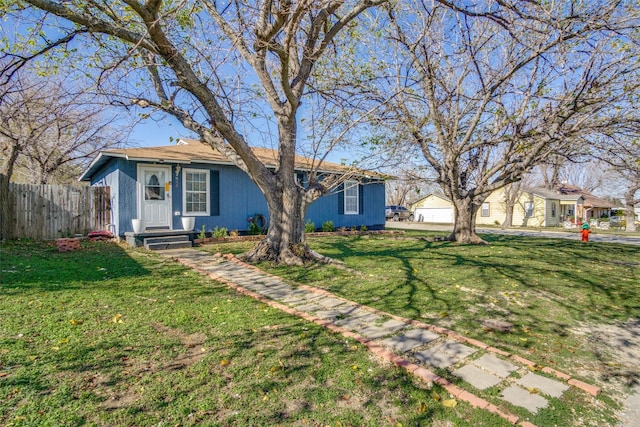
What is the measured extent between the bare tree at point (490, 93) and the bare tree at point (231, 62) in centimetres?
202

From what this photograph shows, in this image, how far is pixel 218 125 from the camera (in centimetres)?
621

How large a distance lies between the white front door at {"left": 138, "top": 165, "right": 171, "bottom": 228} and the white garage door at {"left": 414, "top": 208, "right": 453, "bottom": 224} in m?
30.5

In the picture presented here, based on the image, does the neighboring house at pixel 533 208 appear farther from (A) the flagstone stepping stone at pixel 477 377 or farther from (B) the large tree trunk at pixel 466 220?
(A) the flagstone stepping stone at pixel 477 377

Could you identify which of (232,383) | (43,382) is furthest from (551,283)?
(43,382)

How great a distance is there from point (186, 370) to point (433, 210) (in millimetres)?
37083

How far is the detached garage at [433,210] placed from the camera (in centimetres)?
3581

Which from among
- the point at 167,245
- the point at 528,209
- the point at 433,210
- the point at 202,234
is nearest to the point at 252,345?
the point at 167,245

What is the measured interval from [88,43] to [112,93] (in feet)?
2.92

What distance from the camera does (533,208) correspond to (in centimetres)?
3088

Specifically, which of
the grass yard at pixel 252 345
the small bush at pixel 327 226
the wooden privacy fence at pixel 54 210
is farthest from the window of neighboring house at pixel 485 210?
the wooden privacy fence at pixel 54 210

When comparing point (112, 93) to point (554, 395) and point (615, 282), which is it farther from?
point (615, 282)

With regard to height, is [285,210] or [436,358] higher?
[285,210]

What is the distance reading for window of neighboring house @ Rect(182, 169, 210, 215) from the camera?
37.4 feet

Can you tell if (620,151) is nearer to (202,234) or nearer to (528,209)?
(202,234)
